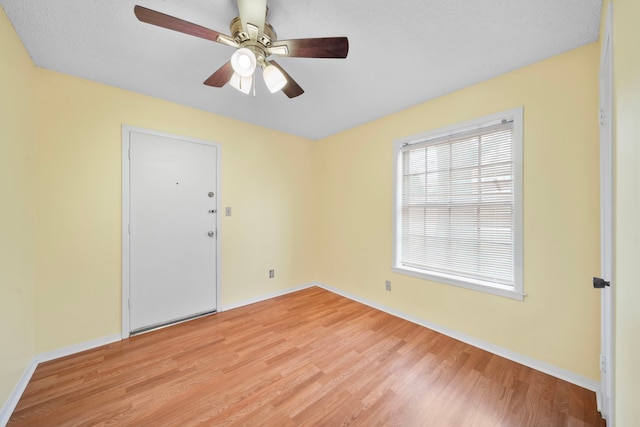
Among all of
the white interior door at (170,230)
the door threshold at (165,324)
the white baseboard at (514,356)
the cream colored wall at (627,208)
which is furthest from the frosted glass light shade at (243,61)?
the white baseboard at (514,356)

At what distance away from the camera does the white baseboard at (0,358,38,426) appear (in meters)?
1.41

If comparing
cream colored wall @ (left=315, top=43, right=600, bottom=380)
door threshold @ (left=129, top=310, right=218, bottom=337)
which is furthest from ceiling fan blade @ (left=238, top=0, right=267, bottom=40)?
door threshold @ (left=129, top=310, right=218, bottom=337)

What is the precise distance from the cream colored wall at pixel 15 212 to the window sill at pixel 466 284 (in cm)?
320

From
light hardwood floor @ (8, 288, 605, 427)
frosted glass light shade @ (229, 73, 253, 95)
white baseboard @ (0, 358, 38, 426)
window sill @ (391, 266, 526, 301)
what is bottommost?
light hardwood floor @ (8, 288, 605, 427)

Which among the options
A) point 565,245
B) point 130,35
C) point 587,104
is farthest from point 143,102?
point 565,245

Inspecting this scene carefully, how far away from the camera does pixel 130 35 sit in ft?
5.27

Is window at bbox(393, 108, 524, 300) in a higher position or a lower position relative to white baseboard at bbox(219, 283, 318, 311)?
higher

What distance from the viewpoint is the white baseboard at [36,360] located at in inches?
57.0

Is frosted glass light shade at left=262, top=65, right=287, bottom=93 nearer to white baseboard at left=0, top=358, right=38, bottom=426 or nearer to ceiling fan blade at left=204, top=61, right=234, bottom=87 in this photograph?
ceiling fan blade at left=204, top=61, right=234, bottom=87

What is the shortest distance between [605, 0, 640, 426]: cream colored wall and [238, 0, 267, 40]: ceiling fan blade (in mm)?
1469

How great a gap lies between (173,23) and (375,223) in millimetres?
2648

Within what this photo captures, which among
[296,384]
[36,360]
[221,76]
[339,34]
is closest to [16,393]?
[36,360]

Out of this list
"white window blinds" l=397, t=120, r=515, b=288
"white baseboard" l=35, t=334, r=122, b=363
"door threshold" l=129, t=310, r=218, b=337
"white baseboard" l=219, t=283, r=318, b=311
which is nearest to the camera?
"white baseboard" l=35, t=334, r=122, b=363

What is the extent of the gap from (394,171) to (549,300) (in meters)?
1.81
